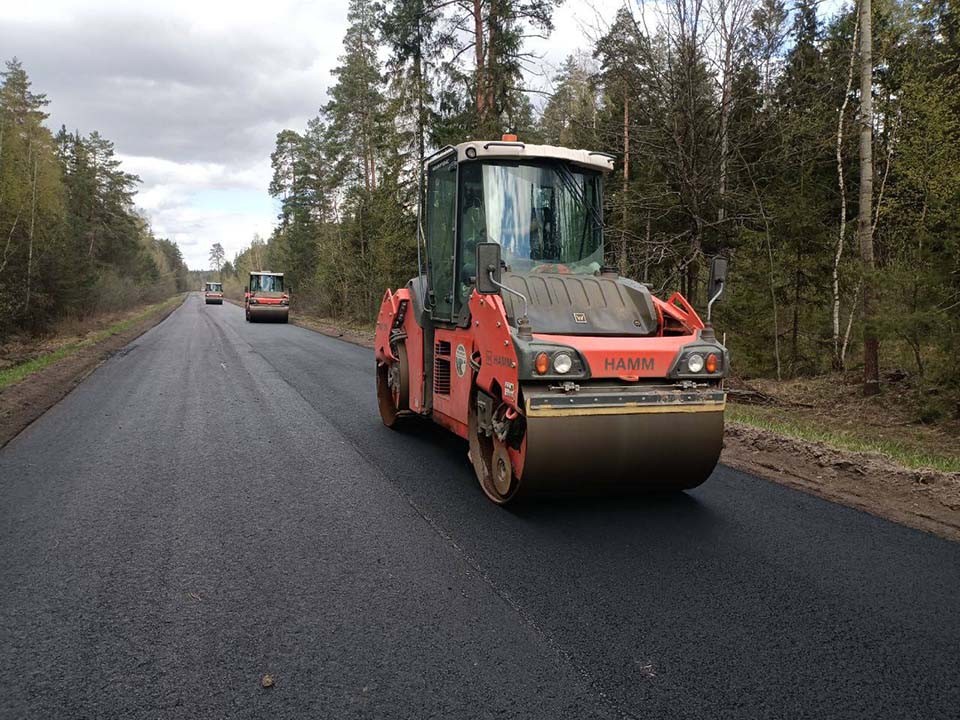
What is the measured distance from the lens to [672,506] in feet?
15.3

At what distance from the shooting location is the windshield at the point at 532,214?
17.3 feet

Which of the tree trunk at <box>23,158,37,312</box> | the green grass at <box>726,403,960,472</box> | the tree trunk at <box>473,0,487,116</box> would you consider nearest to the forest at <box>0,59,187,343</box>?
the tree trunk at <box>23,158,37,312</box>

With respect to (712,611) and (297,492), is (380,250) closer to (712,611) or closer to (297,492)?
(297,492)

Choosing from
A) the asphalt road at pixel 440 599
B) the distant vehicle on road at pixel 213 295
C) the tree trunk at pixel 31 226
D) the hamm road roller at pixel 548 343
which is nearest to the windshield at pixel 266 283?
the tree trunk at pixel 31 226

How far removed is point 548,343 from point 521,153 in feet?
6.20

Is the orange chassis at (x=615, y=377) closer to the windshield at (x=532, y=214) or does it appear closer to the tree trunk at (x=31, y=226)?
the windshield at (x=532, y=214)

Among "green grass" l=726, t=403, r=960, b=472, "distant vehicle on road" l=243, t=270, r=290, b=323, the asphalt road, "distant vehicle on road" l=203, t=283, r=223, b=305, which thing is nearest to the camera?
the asphalt road

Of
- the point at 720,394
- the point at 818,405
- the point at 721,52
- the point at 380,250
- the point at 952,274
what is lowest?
the point at 818,405

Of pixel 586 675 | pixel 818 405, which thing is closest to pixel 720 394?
pixel 586 675

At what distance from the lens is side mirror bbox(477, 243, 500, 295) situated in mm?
4266

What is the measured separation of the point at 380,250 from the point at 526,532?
70.5 feet

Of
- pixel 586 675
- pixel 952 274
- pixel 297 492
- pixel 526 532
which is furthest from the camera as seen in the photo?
pixel 952 274

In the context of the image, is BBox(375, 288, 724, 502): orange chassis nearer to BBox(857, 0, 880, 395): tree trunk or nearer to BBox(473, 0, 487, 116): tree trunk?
BBox(857, 0, 880, 395): tree trunk

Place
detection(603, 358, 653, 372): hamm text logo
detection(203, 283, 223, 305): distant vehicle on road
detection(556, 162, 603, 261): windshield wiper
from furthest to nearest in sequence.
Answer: detection(203, 283, 223, 305): distant vehicle on road → detection(556, 162, 603, 261): windshield wiper → detection(603, 358, 653, 372): hamm text logo
